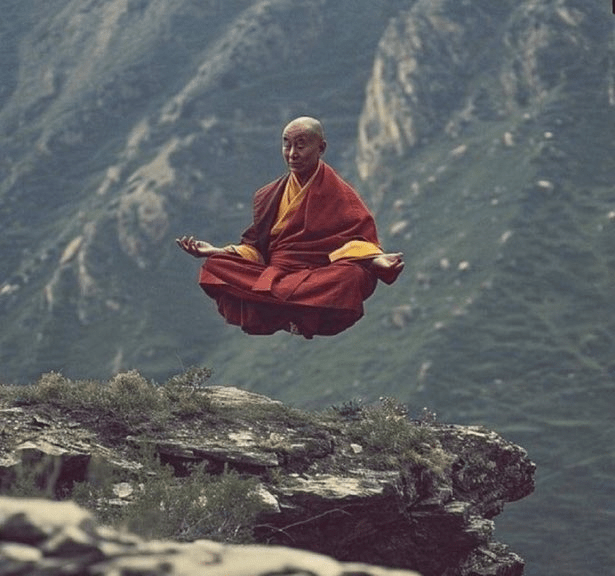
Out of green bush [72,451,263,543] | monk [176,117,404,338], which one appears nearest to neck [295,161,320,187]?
monk [176,117,404,338]

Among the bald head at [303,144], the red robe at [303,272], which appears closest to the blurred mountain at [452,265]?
the red robe at [303,272]

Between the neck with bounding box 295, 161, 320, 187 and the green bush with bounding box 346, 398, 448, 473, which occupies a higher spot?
the neck with bounding box 295, 161, 320, 187

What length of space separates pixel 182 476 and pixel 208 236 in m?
178

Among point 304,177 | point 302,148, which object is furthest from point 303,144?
point 304,177

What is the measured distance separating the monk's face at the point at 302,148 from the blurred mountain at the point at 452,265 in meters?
125

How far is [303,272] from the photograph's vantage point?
16.5 metres

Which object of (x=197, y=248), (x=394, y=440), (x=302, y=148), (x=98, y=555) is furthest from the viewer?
(x=394, y=440)

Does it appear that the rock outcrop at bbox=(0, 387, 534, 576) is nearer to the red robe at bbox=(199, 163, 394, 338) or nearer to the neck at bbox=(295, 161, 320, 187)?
the red robe at bbox=(199, 163, 394, 338)

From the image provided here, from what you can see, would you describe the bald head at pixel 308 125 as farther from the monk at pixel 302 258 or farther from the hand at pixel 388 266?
the hand at pixel 388 266

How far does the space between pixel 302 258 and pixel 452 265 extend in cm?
14688

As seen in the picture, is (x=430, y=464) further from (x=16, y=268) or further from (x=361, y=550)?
(x=16, y=268)

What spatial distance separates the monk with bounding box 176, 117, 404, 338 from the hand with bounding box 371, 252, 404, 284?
0.01 m

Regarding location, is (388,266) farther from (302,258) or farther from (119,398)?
(119,398)

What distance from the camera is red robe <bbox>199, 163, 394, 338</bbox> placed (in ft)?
53.3
